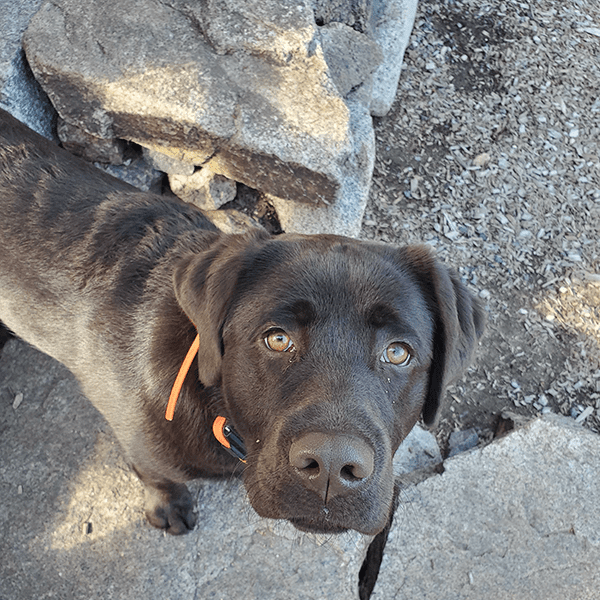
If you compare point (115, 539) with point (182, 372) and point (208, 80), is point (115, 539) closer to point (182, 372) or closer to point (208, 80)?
point (182, 372)

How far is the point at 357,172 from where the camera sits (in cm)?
400

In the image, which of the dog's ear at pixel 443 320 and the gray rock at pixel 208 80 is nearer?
the dog's ear at pixel 443 320

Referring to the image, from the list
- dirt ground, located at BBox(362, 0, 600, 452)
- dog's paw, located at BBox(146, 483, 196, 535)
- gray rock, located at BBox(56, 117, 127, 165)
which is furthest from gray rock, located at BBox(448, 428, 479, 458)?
gray rock, located at BBox(56, 117, 127, 165)

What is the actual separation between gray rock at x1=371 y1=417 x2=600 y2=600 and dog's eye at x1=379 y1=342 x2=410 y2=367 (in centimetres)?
134

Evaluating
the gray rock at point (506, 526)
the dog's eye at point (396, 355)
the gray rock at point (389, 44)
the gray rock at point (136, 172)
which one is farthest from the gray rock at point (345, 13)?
the gray rock at point (506, 526)

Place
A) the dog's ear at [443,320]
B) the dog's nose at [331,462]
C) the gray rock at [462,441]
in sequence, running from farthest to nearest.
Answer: the gray rock at [462,441] → the dog's ear at [443,320] → the dog's nose at [331,462]

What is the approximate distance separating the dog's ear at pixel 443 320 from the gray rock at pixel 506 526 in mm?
1041

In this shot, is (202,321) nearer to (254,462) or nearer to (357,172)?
(254,462)

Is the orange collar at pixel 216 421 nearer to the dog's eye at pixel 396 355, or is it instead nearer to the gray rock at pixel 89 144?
the dog's eye at pixel 396 355

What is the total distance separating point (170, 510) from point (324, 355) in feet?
5.30

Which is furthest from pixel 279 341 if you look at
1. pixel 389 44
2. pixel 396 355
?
pixel 389 44

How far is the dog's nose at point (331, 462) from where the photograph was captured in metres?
1.82

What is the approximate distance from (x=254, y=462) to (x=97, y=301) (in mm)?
1158

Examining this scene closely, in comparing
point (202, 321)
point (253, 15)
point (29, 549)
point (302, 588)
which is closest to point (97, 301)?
point (202, 321)
